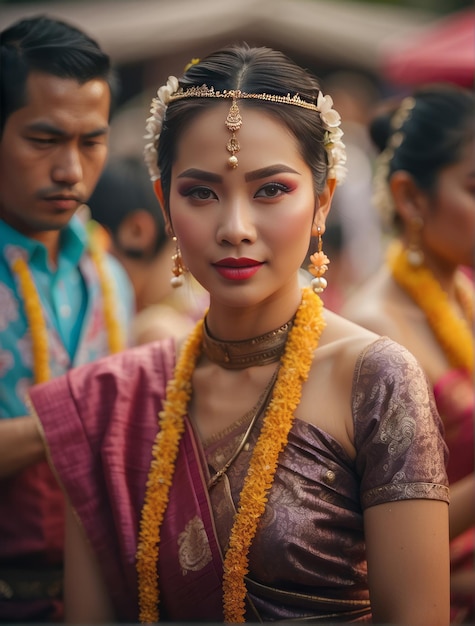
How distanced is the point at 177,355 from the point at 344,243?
4.31 metres

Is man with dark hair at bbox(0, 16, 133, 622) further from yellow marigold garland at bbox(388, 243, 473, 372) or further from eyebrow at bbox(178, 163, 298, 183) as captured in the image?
yellow marigold garland at bbox(388, 243, 473, 372)

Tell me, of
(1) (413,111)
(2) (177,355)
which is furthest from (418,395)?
(1) (413,111)

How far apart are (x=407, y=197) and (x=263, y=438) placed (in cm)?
167

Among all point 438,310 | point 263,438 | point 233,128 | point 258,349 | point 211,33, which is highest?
point 211,33

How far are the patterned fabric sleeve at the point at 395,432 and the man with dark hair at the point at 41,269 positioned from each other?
3.39 ft

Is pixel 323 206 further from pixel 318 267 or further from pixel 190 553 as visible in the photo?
pixel 190 553

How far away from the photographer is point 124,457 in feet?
8.20

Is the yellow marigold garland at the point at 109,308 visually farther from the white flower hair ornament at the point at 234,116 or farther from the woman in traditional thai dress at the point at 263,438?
the white flower hair ornament at the point at 234,116

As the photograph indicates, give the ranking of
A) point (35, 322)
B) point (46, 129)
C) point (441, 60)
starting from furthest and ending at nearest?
point (441, 60) < point (35, 322) < point (46, 129)

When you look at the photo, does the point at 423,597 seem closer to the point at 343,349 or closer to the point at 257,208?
the point at 343,349

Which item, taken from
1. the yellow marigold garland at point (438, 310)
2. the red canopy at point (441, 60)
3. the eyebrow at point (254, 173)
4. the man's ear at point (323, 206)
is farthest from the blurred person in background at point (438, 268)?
the red canopy at point (441, 60)

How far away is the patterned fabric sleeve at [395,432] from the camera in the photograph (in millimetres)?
2098

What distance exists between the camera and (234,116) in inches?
85.8

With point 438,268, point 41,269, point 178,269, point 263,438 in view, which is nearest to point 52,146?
point 41,269
